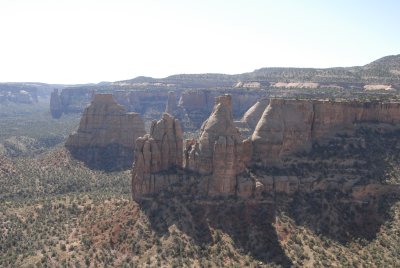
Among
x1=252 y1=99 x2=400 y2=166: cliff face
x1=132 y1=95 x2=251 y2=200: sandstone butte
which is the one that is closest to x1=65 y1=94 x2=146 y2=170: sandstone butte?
x1=132 y1=95 x2=251 y2=200: sandstone butte

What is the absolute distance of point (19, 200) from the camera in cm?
11456

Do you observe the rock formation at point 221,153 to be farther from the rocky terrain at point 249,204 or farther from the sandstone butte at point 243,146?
the rocky terrain at point 249,204

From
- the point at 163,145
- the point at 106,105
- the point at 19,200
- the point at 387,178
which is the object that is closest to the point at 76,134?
the point at 106,105

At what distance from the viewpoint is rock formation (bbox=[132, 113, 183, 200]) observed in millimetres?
85812

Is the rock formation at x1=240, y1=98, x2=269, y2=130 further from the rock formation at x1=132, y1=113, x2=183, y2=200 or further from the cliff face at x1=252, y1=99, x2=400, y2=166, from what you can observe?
the rock formation at x1=132, y1=113, x2=183, y2=200

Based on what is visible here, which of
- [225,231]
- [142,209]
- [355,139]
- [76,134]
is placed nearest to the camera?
[225,231]

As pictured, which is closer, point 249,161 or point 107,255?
point 107,255

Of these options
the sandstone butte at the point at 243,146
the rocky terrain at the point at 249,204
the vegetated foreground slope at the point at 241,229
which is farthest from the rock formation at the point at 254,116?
the vegetated foreground slope at the point at 241,229

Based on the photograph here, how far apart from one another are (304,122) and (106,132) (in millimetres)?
76087

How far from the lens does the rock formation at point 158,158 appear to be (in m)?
85.8

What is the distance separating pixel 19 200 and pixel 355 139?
7402cm

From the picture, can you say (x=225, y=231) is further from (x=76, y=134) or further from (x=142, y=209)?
(x=76, y=134)

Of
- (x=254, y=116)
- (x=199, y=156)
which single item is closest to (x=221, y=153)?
(x=199, y=156)

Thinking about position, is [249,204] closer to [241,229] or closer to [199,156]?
[241,229]
